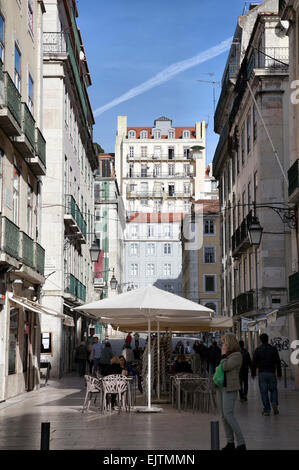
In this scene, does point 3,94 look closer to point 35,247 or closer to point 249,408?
point 35,247

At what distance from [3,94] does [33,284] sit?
8226 millimetres

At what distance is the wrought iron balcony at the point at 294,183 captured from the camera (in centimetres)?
2417

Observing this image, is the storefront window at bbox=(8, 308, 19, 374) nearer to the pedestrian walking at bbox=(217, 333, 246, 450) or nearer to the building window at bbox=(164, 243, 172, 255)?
the pedestrian walking at bbox=(217, 333, 246, 450)

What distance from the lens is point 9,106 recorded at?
61.3 feet

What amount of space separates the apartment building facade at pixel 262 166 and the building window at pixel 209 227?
30532mm

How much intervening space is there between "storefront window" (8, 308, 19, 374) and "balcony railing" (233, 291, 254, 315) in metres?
16.0

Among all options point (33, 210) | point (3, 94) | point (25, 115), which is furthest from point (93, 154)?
point (3, 94)

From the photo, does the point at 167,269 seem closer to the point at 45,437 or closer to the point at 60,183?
the point at 60,183

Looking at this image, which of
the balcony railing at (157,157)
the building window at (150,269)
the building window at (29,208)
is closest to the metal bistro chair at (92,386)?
the building window at (29,208)

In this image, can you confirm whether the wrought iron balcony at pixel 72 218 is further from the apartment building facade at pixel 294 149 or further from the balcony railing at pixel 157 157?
the balcony railing at pixel 157 157

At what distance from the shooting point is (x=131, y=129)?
115 metres

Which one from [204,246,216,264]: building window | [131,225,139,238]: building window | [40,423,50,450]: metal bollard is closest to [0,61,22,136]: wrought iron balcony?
[40,423,50,450]: metal bollard

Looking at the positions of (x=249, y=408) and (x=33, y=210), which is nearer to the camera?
(x=249, y=408)

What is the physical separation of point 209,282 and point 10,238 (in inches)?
Result: 2274
